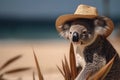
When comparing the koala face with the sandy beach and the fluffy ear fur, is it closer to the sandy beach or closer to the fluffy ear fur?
the fluffy ear fur

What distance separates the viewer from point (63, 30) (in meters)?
2.09

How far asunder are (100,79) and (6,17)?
80.7 feet

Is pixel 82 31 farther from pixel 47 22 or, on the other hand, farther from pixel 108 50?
pixel 47 22

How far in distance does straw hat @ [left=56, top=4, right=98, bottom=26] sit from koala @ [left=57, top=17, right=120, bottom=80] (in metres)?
0.02

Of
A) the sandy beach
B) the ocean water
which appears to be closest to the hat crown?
the sandy beach

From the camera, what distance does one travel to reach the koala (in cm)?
200

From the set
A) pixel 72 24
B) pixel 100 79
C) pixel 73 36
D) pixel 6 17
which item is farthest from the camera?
pixel 6 17

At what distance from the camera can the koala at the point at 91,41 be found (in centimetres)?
200

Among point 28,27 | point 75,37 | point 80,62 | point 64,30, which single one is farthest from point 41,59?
point 28,27

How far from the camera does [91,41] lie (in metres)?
2.10

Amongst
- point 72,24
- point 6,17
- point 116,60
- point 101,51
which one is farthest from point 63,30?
point 6,17

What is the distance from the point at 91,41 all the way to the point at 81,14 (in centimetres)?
13

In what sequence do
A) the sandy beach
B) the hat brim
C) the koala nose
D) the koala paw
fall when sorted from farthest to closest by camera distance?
the sandy beach, the koala paw, the hat brim, the koala nose

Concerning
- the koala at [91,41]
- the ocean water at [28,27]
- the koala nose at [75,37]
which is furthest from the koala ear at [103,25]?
the ocean water at [28,27]
